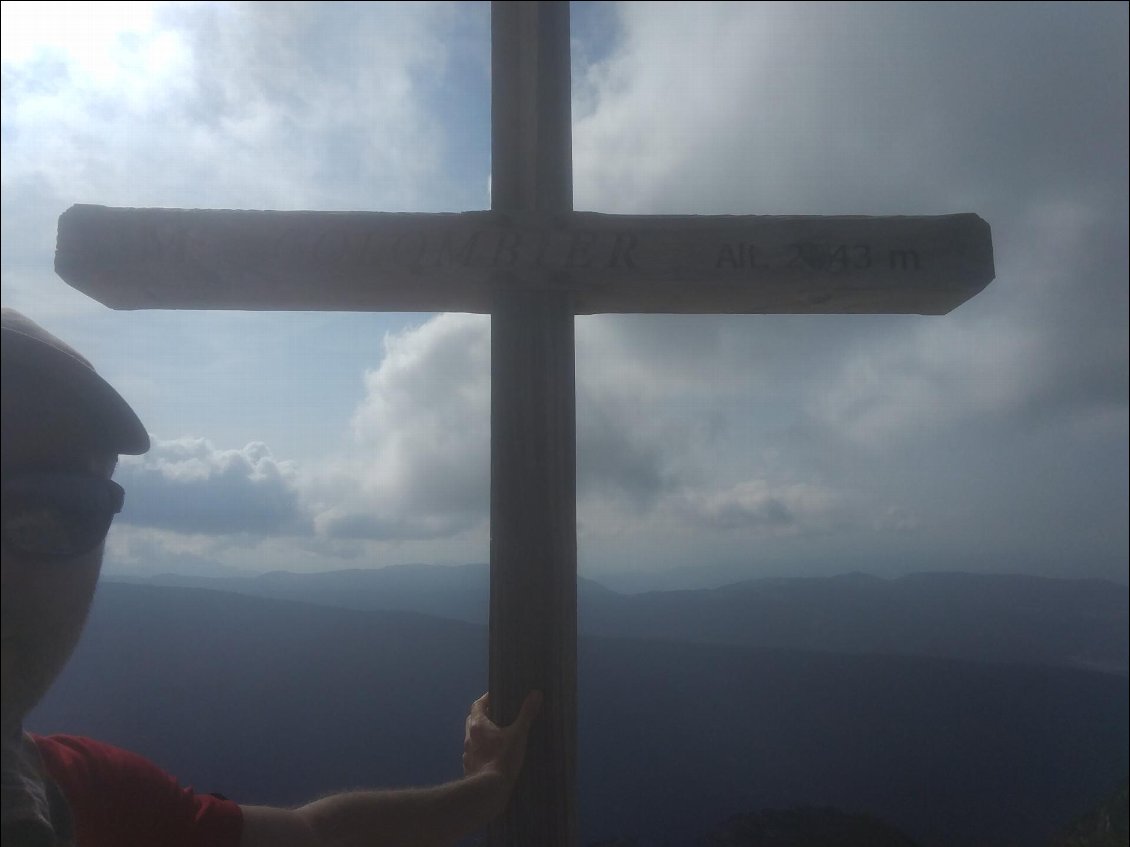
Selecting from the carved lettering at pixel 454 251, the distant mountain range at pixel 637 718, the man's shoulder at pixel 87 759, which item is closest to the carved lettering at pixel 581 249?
the carved lettering at pixel 454 251

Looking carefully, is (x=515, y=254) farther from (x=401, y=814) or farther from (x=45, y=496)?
(x=401, y=814)

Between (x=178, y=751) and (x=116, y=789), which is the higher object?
(x=116, y=789)

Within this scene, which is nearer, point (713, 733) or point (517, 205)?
point (517, 205)

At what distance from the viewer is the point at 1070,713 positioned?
7934 millimetres

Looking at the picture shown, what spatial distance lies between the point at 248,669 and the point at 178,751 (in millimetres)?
1249

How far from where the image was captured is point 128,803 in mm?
1139

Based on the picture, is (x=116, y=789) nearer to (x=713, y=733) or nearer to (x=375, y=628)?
(x=713, y=733)

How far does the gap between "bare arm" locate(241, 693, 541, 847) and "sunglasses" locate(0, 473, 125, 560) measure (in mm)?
725

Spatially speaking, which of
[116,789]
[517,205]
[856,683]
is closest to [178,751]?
[116,789]

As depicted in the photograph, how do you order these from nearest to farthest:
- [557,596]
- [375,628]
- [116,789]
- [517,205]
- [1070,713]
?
[116,789] → [557,596] → [517,205] → [1070,713] → [375,628]

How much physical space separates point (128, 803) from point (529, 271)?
1210 mm

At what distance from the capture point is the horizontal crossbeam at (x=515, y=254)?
1.51m

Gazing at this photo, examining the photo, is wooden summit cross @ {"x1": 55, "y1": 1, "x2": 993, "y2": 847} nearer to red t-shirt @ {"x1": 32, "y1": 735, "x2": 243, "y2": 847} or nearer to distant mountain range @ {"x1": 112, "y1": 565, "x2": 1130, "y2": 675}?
red t-shirt @ {"x1": 32, "y1": 735, "x2": 243, "y2": 847}

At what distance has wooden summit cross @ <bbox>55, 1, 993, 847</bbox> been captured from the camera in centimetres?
146
